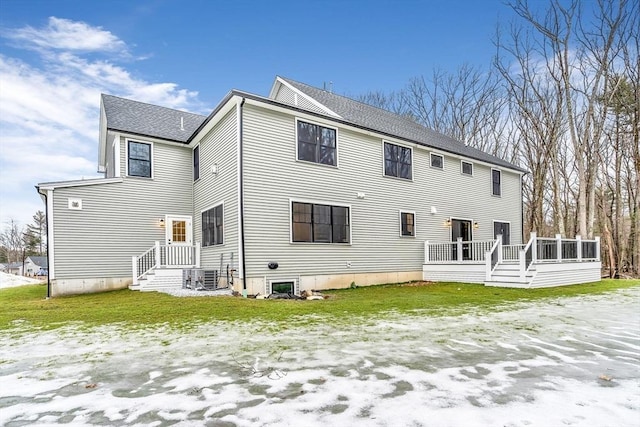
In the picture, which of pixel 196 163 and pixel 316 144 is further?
pixel 196 163

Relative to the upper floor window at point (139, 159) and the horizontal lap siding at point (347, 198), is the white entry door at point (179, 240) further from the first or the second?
the horizontal lap siding at point (347, 198)

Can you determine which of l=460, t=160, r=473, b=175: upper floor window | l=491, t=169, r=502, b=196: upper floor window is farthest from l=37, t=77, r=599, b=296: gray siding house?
l=491, t=169, r=502, b=196: upper floor window

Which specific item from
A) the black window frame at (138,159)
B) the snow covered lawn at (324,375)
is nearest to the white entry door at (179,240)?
the black window frame at (138,159)

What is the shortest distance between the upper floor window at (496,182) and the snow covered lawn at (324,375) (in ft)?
40.4

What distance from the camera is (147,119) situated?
46.9 ft

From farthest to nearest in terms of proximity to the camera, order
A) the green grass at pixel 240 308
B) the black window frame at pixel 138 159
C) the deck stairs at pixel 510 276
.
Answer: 1. the black window frame at pixel 138 159
2. the deck stairs at pixel 510 276
3. the green grass at pixel 240 308

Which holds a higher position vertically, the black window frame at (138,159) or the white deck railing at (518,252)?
the black window frame at (138,159)

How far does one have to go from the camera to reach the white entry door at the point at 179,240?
12.3m

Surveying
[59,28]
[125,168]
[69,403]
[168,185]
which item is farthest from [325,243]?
[59,28]

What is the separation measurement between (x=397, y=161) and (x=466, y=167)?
4235mm

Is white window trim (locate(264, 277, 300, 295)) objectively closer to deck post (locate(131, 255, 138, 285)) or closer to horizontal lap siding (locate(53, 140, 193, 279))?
deck post (locate(131, 255, 138, 285))

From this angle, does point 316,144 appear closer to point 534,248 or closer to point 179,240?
point 179,240

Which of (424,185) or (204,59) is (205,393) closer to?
(424,185)

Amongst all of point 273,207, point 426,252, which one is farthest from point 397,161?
point 273,207
